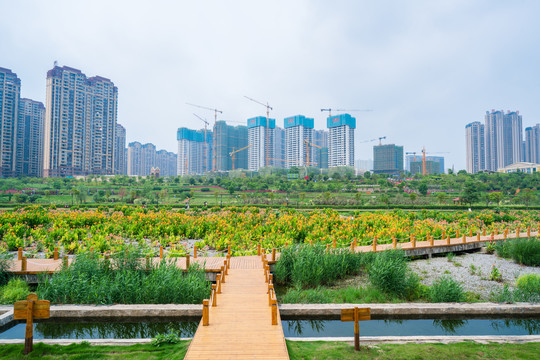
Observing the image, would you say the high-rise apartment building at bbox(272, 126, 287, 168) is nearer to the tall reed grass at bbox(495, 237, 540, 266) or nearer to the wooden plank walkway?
the tall reed grass at bbox(495, 237, 540, 266)

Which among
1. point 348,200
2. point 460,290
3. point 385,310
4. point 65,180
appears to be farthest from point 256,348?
point 65,180

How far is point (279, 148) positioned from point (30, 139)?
306ft

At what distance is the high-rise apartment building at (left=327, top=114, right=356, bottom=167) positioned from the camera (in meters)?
124

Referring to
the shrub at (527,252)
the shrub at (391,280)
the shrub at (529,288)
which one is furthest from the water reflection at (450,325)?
the shrub at (527,252)

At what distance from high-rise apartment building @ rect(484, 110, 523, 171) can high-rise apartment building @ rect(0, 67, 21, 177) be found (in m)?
145

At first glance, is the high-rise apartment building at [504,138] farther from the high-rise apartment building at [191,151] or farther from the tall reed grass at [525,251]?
the tall reed grass at [525,251]

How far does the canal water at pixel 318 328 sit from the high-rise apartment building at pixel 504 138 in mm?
131931

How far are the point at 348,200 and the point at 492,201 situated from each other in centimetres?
2109

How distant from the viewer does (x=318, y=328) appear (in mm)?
6688

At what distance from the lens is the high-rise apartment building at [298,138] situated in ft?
420

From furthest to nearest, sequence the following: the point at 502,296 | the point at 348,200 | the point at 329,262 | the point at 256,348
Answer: the point at 348,200 → the point at 329,262 → the point at 502,296 → the point at 256,348

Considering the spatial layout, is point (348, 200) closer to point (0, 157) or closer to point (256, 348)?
point (256, 348)

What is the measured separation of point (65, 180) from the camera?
59125mm

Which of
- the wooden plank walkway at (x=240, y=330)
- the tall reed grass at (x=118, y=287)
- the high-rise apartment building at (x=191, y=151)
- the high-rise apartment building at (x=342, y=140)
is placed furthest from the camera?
the high-rise apartment building at (x=191, y=151)
